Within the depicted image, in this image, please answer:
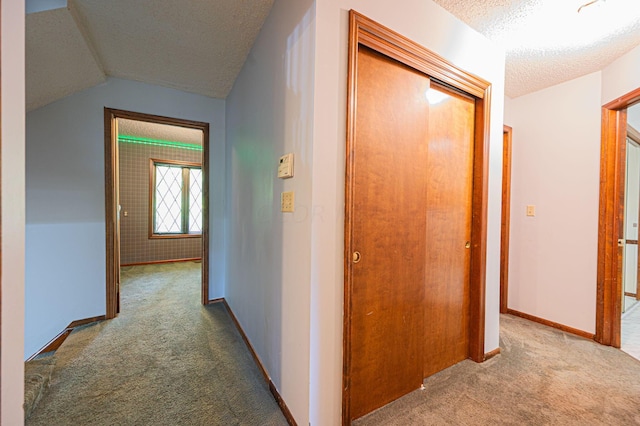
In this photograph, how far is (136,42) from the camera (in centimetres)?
197

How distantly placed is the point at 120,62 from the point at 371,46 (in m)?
2.30

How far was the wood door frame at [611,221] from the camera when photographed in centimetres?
212

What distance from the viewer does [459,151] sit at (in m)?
1.83

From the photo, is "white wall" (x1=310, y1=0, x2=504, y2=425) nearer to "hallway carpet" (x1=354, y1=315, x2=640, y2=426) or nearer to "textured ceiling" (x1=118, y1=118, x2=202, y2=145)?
"hallway carpet" (x1=354, y1=315, x2=640, y2=426)

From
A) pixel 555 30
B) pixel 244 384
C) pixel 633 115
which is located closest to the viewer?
pixel 244 384

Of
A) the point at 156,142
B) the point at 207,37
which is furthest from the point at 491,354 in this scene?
the point at 156,142

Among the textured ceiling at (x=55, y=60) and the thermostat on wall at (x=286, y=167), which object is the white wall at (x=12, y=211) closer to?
the thermostat on wall at (x=286, y=167)

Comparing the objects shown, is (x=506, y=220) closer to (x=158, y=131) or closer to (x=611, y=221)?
(x=611, y=221)

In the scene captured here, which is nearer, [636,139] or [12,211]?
[12,211]

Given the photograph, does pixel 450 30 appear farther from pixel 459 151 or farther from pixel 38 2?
pixel 38 2

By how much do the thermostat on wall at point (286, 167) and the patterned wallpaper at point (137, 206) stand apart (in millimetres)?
4805

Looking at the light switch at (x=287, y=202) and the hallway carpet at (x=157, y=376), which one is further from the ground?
the light switch at (x=287, y=202)

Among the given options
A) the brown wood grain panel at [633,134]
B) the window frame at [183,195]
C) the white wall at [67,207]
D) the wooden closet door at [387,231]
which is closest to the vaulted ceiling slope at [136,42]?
the white wall at [67,207]

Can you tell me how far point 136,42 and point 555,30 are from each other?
10.2ft
